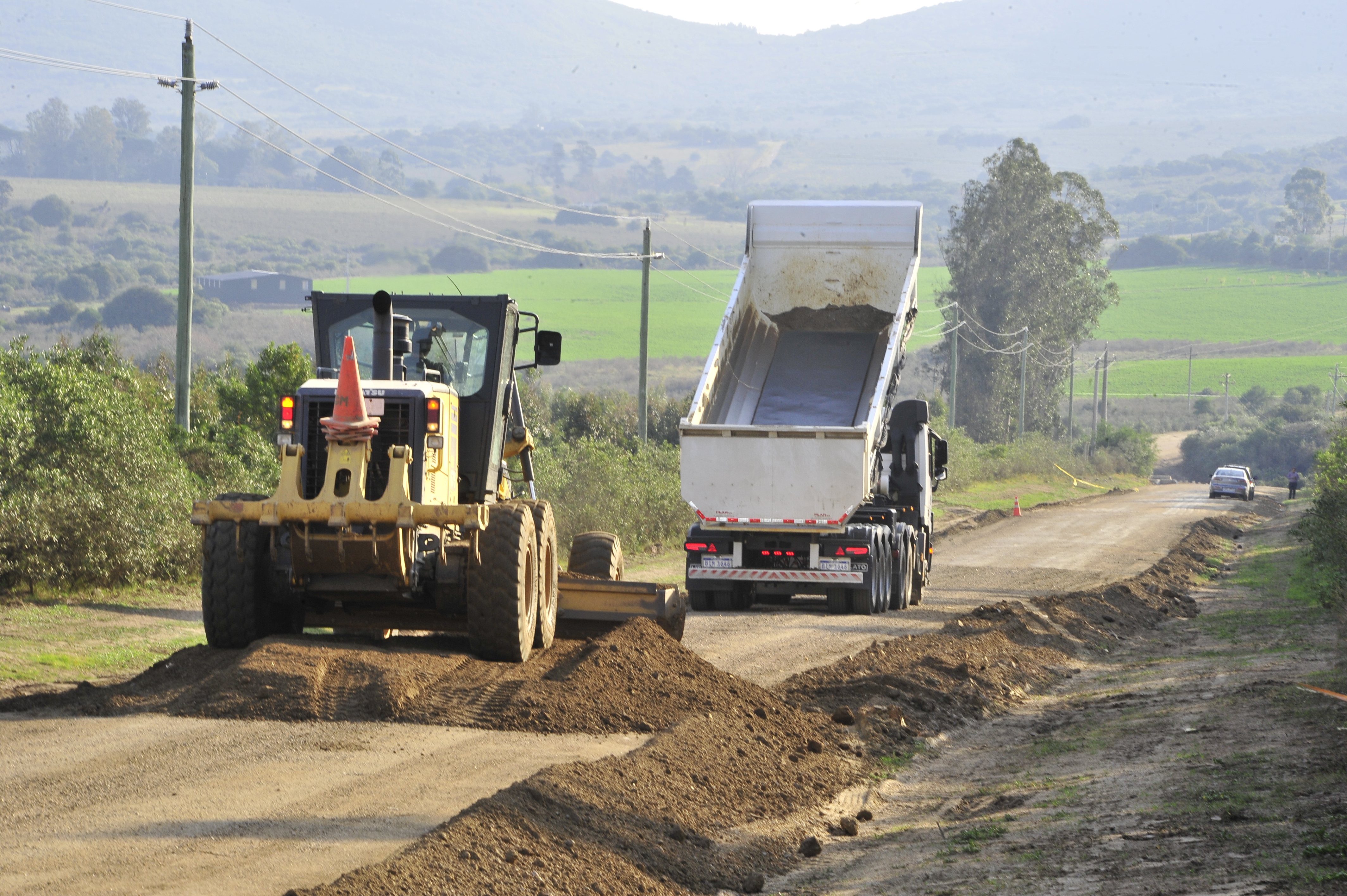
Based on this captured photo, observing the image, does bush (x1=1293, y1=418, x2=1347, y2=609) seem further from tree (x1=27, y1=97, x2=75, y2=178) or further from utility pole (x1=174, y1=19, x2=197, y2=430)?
tree (x1=27, y1=97, x2=75, y2=178)

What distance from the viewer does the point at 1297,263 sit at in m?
171

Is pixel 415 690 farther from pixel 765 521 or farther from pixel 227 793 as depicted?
pixel 765 521

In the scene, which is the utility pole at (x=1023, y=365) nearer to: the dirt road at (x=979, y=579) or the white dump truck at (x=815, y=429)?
the dirt road at (x=979, y=579)

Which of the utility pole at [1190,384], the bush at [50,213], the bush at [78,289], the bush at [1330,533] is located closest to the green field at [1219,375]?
the utility pole at [1190,384]

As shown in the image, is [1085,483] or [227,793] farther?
[1085,483]

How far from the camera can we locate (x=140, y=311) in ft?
267

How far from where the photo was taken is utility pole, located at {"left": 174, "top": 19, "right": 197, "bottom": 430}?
1916cm

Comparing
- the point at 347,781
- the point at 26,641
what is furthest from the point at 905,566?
the point at 347,781

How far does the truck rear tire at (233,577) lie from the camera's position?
1048cm

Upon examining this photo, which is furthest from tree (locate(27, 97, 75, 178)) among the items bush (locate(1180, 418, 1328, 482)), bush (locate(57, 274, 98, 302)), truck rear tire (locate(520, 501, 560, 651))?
truck rear tire (locate(520, 501, 560, 651))

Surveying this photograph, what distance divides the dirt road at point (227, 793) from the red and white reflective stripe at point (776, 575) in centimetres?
902

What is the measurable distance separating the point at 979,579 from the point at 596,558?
11.7 metres

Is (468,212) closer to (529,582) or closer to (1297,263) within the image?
(1297,263)

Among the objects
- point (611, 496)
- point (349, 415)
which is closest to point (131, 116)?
point (611, 496)
